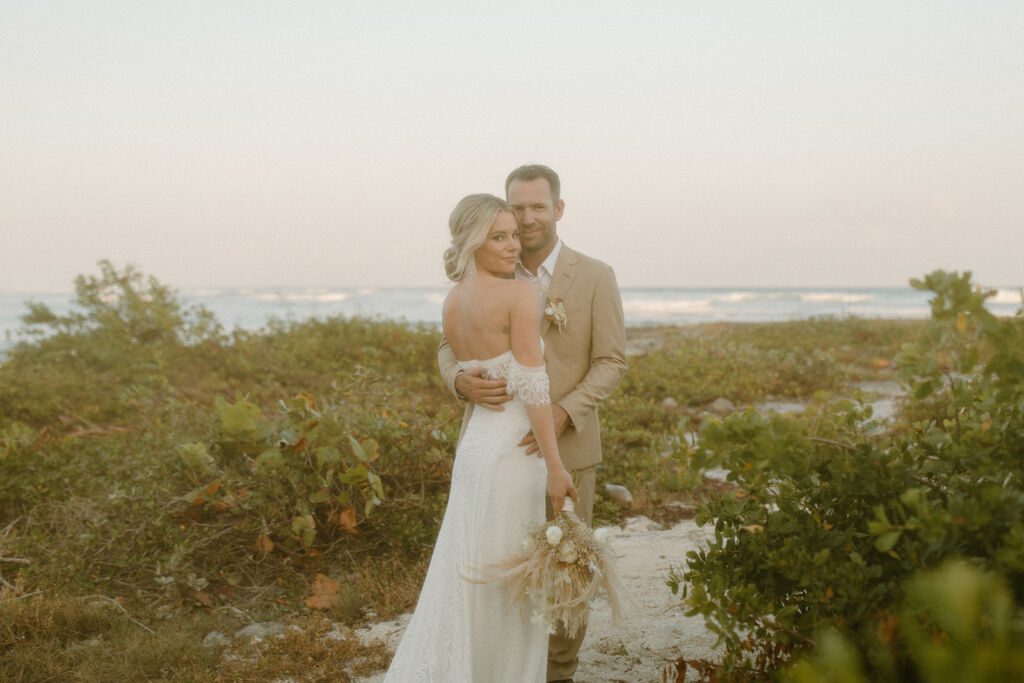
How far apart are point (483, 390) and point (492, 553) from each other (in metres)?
0.80

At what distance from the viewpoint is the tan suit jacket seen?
4500mm

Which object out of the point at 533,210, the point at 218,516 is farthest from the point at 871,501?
the point at 218,516

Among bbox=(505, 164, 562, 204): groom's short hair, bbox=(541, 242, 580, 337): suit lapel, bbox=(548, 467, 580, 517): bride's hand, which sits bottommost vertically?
bbox=(548, 467, 580, 517): bride's hand

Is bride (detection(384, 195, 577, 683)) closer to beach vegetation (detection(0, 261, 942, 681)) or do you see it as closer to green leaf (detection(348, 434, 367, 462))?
beach vegetation (detection(0, 261, 942, 681))

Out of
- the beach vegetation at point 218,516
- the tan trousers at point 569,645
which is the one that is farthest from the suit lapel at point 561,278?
the beach vegetation at point 218,516

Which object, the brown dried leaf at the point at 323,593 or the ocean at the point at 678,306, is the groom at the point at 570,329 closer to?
the brown dried leaf at the point at 323,593

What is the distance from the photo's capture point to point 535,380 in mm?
3957

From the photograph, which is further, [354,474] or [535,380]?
[354,474]

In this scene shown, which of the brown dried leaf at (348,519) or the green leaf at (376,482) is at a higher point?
the green leaf at (376,482)

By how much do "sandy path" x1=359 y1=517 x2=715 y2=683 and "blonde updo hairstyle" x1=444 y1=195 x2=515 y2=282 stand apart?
1866mm

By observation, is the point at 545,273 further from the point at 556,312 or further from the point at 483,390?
the point at 483,390

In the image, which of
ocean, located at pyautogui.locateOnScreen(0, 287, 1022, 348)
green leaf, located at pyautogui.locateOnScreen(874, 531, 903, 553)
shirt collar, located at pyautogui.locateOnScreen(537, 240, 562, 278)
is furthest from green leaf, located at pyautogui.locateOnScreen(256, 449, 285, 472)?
ocean, located at pyautogui.locateOnScreen(0, 287, 1022, 348)

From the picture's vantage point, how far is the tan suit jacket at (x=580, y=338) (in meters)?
4.50

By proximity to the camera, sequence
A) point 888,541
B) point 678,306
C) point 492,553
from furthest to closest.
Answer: point 678,306, point 492,553, point 888,541
